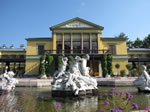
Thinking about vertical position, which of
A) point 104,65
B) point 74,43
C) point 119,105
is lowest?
point 119,105

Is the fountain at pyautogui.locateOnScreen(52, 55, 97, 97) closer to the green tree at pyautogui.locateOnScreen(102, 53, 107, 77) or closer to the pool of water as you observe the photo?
the pool of water

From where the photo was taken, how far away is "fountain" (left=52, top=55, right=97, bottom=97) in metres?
6.81

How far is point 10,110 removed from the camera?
15.0 ft

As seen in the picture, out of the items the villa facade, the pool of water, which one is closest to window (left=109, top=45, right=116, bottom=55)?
the villa facade

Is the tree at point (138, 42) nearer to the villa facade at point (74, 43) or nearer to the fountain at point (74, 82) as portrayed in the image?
the villa facade at point (74, 43)

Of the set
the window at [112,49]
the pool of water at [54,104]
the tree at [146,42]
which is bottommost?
the pool of water at [54,104]

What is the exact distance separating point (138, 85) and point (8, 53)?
125ft

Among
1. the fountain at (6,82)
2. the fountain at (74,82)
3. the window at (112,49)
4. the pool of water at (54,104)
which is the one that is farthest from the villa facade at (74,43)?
the pool of water at (54,104)

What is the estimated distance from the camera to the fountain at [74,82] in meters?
6.81

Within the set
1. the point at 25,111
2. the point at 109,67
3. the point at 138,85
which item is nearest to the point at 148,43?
the point at 109,67

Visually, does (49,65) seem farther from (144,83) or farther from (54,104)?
(54,104)

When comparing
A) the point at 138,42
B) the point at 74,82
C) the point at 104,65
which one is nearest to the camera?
the point at 74,82

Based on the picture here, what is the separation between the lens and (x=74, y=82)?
278 inches

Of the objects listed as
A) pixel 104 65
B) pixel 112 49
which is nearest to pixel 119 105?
pixel 104 65
